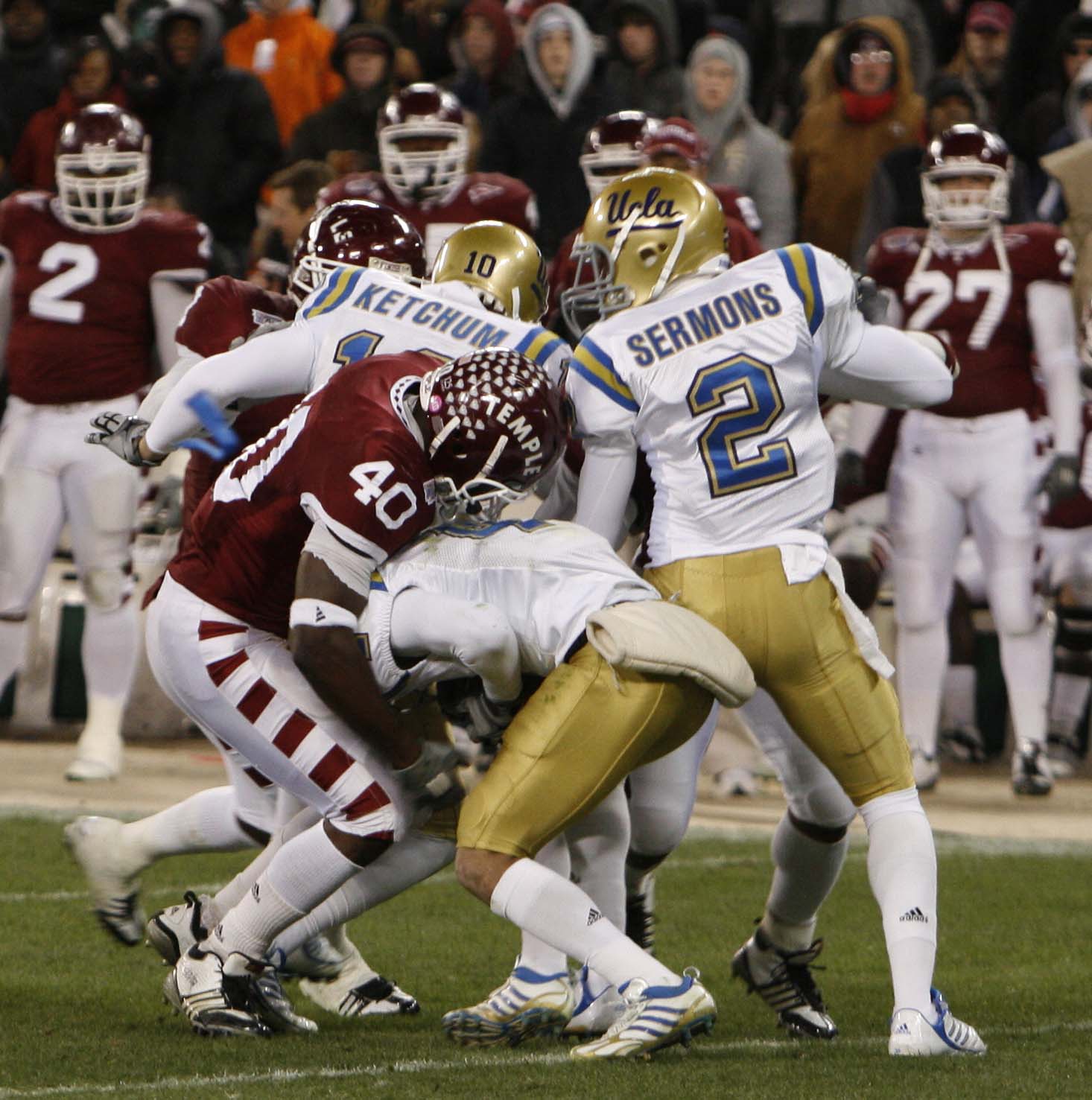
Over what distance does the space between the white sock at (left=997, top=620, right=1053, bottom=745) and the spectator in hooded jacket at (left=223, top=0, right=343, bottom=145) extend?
4.46 meters

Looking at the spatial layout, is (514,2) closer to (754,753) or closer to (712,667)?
(754,753)

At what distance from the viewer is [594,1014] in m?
3.87

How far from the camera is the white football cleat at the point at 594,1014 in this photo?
3867 millimetres

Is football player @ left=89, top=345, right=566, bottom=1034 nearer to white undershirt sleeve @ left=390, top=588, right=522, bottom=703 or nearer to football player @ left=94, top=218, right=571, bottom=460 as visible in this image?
white undershirt sleeve @ left=390, top=588, right=522, bottom=703

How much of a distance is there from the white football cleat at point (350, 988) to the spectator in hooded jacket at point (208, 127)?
209 inches

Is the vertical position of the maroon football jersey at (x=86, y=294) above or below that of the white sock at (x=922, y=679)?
above

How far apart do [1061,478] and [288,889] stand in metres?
3.90

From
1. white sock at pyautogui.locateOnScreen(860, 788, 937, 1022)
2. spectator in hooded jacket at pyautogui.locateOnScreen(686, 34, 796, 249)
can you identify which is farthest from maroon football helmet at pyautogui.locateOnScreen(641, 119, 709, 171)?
white sock at pyautogui.locateOnScreen(860, 788, 937, 1022)

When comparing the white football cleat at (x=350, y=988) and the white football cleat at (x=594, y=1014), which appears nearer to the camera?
the white football cleat at (x=594, y=1014)

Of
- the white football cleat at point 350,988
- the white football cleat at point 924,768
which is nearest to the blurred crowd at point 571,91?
the white football cleat at point 924,768

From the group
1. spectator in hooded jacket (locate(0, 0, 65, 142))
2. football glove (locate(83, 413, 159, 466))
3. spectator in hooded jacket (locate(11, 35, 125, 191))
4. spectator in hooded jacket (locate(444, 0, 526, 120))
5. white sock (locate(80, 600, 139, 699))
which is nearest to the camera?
football glove (locate(83, 413, 159, 466))

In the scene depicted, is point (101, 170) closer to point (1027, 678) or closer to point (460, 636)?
point (1027, 678)

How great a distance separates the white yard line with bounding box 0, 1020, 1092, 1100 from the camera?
3.38 metres

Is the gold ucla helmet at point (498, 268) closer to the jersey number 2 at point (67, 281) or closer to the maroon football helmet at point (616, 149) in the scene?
the maroon football helmet at point (616, 149)
